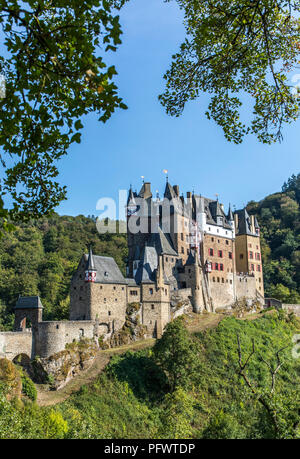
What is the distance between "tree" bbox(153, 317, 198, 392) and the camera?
34562mm

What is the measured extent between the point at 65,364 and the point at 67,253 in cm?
4027

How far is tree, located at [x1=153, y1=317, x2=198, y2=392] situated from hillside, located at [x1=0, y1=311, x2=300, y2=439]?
8 centimetres

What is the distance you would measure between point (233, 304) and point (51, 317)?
76.2ft

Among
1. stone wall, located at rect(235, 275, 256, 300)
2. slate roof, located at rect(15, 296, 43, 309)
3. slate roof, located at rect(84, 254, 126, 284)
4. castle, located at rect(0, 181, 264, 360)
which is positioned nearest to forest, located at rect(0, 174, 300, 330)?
stone wall, located at rect(235, 275, 256, 300)

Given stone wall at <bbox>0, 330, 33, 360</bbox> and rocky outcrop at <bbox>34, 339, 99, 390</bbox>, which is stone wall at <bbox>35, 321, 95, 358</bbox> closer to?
rocky outcrop at <bbox>34, 339, 99, 390</bbox>

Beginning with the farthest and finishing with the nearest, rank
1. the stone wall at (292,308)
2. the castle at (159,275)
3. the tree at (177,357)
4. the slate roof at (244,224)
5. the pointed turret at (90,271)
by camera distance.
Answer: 1. the slate roof at (244,224)
2. the stone wall at (292,308)
3. the pointed turret at (90,271)
4. the castle at (159,275)
5. the tree at (177,357)

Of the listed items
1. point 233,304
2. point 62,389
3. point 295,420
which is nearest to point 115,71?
point 295,420

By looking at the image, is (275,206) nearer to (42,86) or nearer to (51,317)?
(51,317)

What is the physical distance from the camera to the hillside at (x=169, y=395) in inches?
983

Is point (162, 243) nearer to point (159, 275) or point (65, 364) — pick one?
point (159, 275)

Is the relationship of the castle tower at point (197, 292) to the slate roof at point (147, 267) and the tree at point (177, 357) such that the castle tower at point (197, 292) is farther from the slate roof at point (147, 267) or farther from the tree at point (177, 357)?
the tree at point (177, 357)

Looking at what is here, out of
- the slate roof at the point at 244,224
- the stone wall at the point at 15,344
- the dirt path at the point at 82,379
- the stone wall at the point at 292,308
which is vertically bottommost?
the dirt path at the point at 82,379

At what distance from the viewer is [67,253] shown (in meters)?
73.3

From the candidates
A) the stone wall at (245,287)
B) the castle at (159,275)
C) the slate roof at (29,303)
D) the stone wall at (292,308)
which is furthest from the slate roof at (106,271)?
the stone wall at (292,308)
